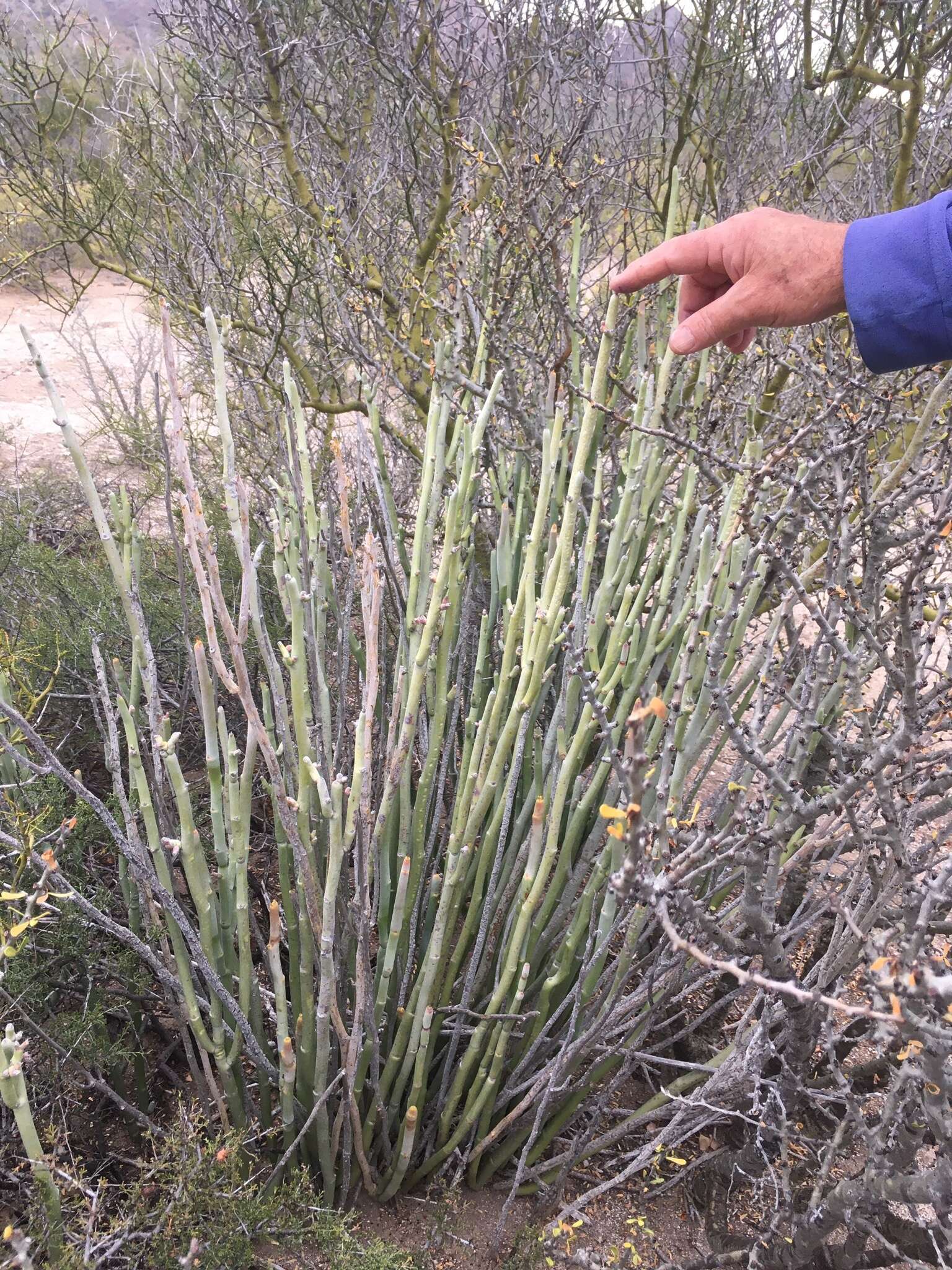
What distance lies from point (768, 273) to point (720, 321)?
10 centimetres

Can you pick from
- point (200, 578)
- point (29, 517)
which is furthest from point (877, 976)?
point (29, 517)

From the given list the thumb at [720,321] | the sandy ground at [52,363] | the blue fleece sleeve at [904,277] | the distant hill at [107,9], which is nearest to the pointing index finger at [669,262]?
the thumb at [720,321]

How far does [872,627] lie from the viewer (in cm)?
89

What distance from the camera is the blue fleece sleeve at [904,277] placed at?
1.25m

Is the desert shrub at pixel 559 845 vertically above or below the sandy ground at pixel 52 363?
below

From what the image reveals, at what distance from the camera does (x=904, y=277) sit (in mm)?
1273

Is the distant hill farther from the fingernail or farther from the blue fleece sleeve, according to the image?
the blue fleece sleeve

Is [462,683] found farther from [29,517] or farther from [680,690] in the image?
[29,517]

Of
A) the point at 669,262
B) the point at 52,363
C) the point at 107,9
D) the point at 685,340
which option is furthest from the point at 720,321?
the point at 52,363

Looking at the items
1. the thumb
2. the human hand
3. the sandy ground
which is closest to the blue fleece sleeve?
the human hand

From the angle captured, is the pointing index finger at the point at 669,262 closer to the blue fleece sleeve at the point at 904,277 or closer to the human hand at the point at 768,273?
the human hand at the point at 768,273

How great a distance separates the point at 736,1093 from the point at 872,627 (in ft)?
2.84

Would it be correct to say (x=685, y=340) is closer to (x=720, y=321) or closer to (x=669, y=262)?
(x=720, y=321)

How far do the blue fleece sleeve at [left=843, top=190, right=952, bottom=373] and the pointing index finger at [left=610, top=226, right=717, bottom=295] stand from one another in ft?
0.77
